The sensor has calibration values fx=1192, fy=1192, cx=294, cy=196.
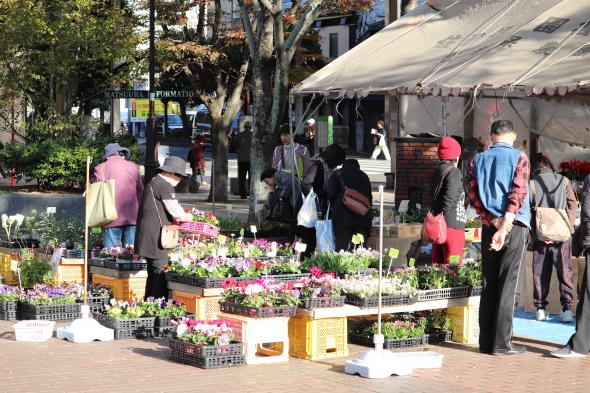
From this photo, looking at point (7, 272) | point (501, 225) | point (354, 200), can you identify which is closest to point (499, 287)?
point (501, 225)

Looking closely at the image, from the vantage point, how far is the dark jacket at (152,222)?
40.7 ft

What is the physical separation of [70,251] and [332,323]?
15.5 feet

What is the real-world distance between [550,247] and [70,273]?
5.70m

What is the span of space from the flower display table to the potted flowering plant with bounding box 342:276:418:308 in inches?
29.7

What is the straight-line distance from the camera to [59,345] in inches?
452

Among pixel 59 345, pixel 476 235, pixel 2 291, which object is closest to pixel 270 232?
pixel 476 235

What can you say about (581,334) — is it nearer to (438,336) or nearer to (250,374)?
(438,336)

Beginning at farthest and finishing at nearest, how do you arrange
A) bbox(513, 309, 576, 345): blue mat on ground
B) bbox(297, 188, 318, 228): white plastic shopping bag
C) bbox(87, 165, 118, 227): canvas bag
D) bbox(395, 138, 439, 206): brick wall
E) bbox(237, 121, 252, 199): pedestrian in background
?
bbox(237, 121, 252, 199): pedestrian in background < bbox(395, 138, 439, 206): brick wall < bbox(297, 188, 318, 228): white plastic shopping bag < bbox(87, 165, 118, 227): canvas bag < bbox(513, 309, 576, 345): blue mat on ground

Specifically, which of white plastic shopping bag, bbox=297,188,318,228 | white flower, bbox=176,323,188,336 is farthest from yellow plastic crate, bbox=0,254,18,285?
white flower, bbox=176,323,188,336

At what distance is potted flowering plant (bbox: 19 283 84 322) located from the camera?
1256cm

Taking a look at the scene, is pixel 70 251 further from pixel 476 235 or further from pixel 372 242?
pixel 476 235

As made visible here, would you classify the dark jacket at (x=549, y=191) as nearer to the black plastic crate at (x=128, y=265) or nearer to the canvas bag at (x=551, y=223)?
the canvas bag at (x=551, y=223)

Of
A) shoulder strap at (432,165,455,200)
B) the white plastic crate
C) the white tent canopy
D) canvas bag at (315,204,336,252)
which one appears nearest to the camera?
the white plastic crate

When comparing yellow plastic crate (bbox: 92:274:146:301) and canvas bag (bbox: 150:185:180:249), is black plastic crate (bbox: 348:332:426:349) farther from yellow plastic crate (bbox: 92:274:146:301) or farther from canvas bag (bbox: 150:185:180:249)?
yellow plastic crate (bbox: 92:274:146:301)
